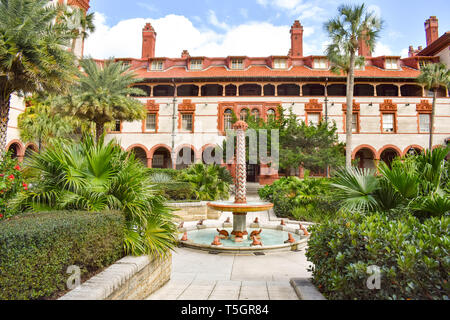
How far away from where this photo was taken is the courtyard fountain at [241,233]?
717 cm

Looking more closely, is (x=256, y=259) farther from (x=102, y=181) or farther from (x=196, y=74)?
(x=196, y=74)

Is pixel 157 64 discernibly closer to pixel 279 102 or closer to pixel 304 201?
pixel 279 102

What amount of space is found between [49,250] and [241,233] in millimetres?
6027

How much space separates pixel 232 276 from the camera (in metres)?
5.35

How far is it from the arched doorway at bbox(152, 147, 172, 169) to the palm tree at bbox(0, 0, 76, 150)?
1778cm

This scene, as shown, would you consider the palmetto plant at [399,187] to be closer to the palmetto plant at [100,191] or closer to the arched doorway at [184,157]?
the palmetto plant at [100,191]

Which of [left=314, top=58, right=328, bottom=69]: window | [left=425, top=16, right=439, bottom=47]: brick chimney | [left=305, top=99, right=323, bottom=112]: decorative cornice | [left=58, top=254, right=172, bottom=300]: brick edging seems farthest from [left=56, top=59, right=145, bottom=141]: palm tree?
[left=425, top=16, right=439, bottom=47]: brick chimney

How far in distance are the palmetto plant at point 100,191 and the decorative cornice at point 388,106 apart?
29529 mm

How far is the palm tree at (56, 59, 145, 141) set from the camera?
60.3ft

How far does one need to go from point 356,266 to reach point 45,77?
15027 mm

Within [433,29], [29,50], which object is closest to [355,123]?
[433,29]
